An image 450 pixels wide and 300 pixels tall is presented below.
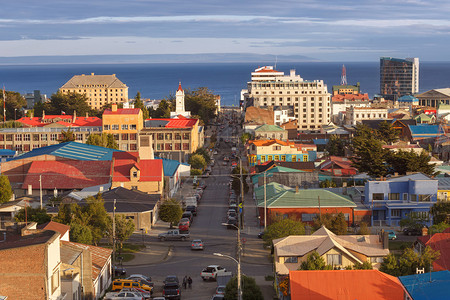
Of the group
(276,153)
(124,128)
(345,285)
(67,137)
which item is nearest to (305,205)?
(345,285)

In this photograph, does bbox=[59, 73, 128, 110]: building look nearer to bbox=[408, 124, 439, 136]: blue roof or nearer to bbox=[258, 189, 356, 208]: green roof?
bbox=[408, 124, 439, 136]: blue roof

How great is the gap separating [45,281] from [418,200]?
28019mm

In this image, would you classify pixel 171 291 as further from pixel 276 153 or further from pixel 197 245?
pixel 276 153

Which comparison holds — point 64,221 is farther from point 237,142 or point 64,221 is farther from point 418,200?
point 237,142

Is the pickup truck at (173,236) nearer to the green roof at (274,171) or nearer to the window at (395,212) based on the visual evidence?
the window at (395,212)

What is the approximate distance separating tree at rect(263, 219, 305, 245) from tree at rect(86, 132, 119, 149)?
38325 mm

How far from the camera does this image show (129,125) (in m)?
82.1

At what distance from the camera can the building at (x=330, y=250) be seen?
30.6m

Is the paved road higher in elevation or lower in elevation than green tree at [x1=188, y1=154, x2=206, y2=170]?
lower

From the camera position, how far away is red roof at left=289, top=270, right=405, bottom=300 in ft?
86.1

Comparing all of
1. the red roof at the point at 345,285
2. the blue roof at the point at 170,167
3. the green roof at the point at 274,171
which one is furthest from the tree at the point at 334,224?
the blue roof at the point at 170,167

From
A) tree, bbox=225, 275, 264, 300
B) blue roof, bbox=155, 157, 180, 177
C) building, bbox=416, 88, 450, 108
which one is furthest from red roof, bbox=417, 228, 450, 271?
building, bbox=416, 88, 450, 108

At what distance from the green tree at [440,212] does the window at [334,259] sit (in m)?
13.6

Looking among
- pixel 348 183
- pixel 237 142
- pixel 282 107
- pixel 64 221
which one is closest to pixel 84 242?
pixel 64 221
